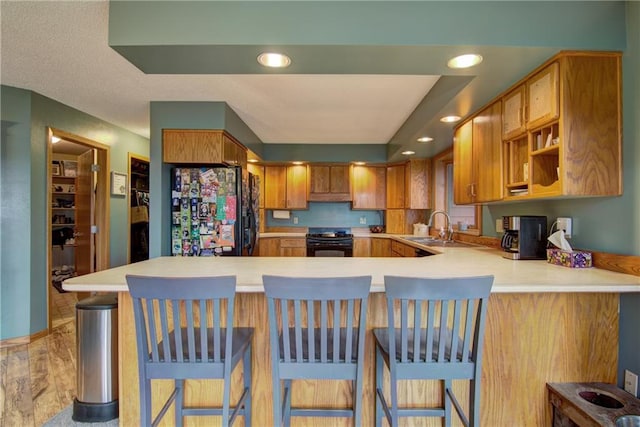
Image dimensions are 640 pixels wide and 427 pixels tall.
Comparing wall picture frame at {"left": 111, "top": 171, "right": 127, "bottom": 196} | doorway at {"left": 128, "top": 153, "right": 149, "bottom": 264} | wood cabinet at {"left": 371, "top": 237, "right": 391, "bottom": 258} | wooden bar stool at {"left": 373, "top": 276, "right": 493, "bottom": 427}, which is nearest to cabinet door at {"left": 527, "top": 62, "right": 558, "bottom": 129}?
wooden bar stool at {"left": 373, "top": 276, "right": 493, "bottom": 427}

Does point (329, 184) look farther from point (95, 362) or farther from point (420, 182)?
point (95, 362)

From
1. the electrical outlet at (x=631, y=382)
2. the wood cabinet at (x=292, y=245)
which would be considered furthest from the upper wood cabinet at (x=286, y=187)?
the electrical outlet at (x=631, y=382)

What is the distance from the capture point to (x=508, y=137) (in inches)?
82.4

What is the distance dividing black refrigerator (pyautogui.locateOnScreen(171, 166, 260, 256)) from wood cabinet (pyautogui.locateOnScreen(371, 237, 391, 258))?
7.50 feet

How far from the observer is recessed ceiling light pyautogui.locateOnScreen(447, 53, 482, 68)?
65.2 inches

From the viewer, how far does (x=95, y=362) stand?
5.92 ft

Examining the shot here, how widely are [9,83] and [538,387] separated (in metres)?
4.64

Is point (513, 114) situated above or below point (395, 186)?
above

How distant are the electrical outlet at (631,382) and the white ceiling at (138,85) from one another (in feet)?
7.25

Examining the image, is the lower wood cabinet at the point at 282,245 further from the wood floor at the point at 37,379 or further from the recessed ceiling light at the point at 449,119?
the recessed ceiling light at the point at 449,119

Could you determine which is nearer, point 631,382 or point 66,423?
point 631,382

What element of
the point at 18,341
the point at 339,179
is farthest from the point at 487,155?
the point at 18,341

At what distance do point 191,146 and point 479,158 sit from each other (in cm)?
266

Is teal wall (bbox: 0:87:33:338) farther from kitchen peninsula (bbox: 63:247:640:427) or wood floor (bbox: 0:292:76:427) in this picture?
kitchen peninsula (bbox: 63:247:640:427)
